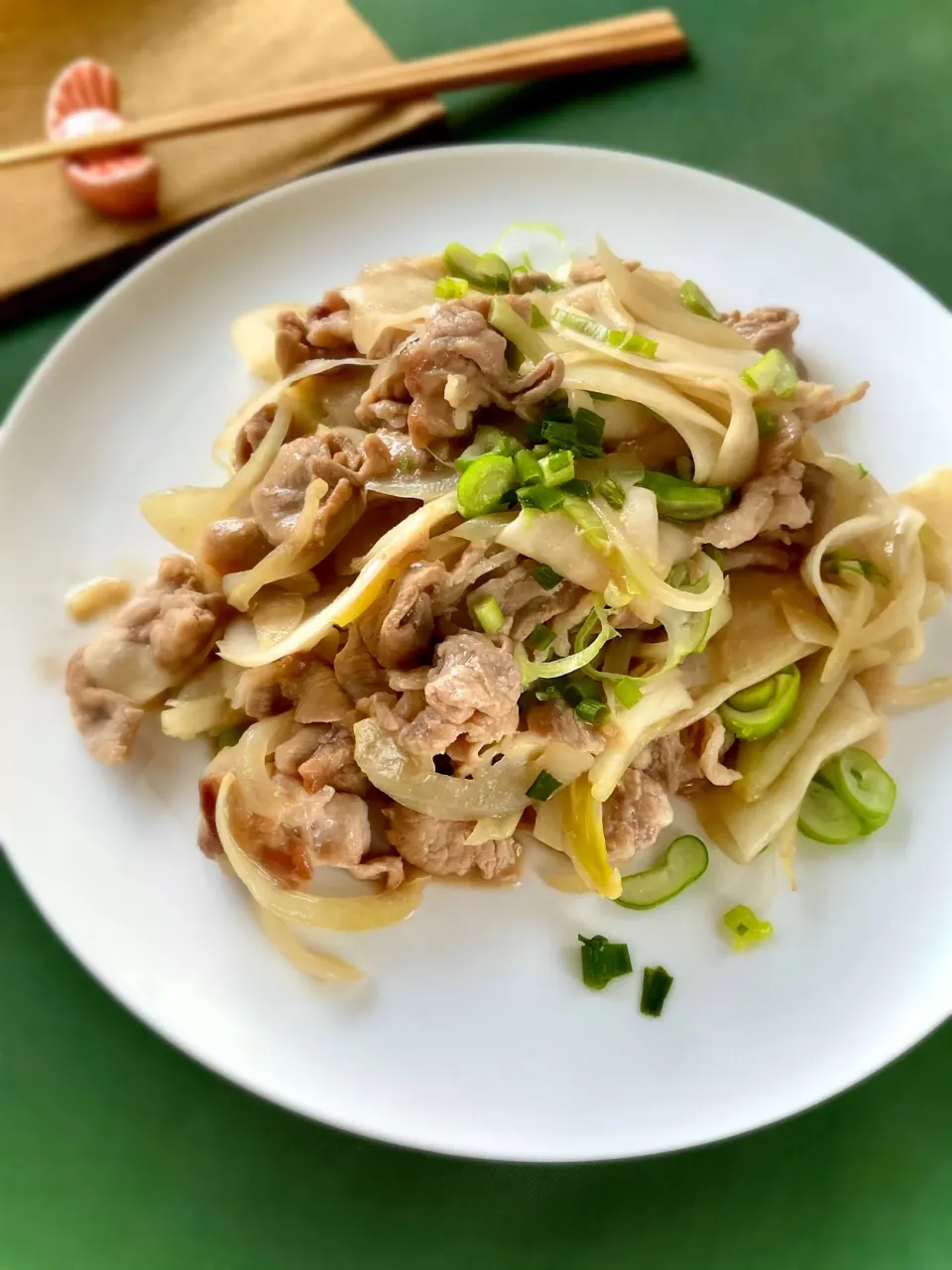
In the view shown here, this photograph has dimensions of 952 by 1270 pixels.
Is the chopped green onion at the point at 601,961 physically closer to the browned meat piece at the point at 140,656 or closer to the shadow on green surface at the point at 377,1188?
the shadow on green surface at the point at 377,1188

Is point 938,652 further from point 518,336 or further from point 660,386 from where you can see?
point 518,336

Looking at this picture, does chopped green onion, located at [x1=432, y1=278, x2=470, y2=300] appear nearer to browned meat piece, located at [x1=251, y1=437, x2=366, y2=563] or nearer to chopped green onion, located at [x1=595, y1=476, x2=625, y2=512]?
browned meat piece, located at [x1=251, y1=437, x2=366, y2=563]

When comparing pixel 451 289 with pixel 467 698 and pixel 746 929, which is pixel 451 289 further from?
pixel 746 929

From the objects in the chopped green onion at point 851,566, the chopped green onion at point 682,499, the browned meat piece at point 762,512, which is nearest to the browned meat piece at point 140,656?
the chopped green onion at point 682,499

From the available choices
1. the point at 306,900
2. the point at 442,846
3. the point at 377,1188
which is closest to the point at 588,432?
the point at 442,846

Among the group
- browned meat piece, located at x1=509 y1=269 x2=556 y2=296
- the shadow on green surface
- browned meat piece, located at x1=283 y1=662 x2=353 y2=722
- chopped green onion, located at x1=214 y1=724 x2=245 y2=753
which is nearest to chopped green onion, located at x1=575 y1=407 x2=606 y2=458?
browned meat piece, located at x1=509 y1=269 x2=556 y2=296

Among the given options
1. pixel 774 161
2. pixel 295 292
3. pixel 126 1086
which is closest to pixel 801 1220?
pixel 126 1086
